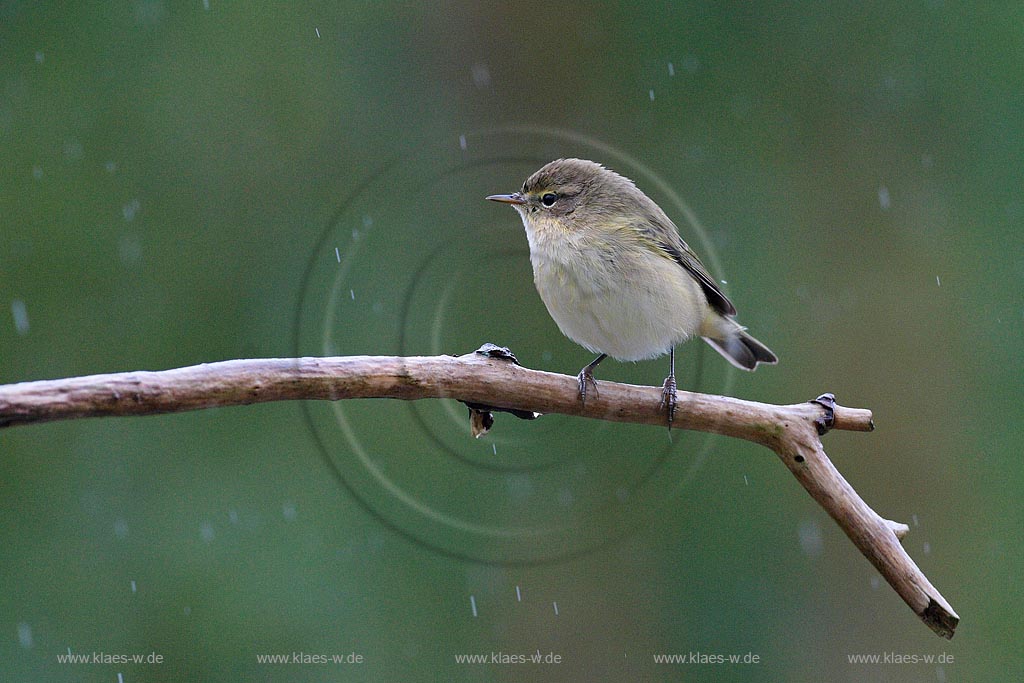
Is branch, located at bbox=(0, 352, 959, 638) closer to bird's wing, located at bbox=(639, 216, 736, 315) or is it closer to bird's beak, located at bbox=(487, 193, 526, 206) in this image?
bird's wing, located at bbox=(639, 216, 736, 315)

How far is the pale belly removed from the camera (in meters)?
3.35

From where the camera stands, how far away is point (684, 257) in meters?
3.74

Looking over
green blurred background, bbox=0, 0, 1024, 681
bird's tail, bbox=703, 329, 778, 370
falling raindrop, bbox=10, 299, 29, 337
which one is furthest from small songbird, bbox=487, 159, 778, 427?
falling raindrop, bbox=10, 299, 29, 337

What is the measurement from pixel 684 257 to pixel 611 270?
1.62 feet

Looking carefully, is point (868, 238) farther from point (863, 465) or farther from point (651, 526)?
point (651, 526)

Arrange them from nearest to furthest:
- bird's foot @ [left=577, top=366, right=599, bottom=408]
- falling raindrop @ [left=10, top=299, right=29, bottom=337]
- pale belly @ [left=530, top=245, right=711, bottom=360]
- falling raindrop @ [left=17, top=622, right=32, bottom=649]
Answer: bird's foot @ [left=577, top=366, right=599, bottom=408]
pale belly @ [left=530, top=245, right=711, bottom=360]
falling raindrop @ [left=17, top=622, right=32, bottom=649]
falling raindrop @ [left=10, top=299, right=29, bottom=337]

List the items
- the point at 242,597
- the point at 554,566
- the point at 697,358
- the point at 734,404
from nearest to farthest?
the point at 734,404
the point at 697,358
the point at 242,597
the point at 554,566

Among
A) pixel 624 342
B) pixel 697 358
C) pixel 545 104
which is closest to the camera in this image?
pixel 624 342

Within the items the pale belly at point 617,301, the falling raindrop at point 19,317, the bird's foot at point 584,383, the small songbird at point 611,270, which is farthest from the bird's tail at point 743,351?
the falling raindrop at point 19,317

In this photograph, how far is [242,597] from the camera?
5.38m

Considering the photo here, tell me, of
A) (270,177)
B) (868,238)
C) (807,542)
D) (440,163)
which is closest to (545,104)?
→ (440,163)

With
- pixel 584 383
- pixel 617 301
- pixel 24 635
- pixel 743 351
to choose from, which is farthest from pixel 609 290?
pixel 24 635

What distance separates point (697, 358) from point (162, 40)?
4142mm

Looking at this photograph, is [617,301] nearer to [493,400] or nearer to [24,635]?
[493,400]
